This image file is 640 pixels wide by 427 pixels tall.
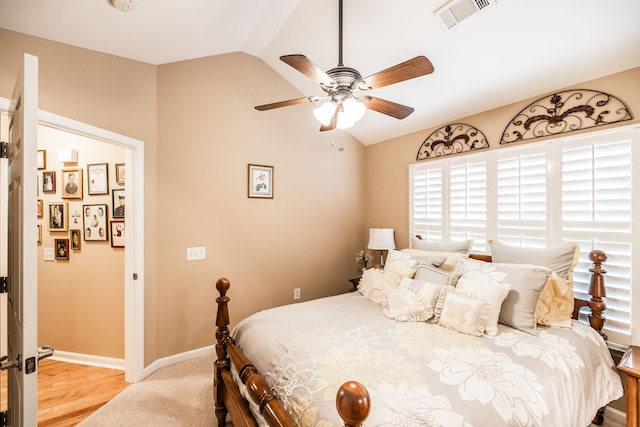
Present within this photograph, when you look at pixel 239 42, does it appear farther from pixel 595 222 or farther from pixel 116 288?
pixel 595 222

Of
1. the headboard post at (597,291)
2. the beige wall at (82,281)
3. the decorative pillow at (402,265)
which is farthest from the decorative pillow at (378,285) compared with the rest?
the beige wall at (82,281)

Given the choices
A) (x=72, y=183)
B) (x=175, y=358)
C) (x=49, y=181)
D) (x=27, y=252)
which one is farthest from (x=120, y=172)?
(x=27, y=252)

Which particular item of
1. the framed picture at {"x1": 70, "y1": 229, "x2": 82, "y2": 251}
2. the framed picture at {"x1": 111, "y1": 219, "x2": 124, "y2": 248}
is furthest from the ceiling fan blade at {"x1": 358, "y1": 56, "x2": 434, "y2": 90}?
the framed picture at {"x1": 70, "y1": 229, "x2": 82, "y2": 251}

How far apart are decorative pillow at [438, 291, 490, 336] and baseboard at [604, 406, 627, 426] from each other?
1.25 meters

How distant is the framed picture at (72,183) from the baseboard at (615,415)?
481 centimetres

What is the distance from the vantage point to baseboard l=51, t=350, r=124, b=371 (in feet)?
8.78

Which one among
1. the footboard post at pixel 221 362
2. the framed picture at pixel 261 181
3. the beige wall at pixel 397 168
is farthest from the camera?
the framed picture at pixel 261 181

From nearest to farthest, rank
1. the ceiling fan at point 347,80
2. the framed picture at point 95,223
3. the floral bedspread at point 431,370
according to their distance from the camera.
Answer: the floral bedspread at point 431,370
the ceiling fan at point 347,80
the framed picture at point 95,223

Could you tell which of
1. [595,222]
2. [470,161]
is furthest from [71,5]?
[595,222]

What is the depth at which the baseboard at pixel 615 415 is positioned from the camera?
6.22 ft

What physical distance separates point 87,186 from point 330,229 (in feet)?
8.83

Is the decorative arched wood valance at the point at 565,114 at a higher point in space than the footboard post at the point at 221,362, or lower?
higher

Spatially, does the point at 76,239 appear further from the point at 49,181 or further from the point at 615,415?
the point at 615,415

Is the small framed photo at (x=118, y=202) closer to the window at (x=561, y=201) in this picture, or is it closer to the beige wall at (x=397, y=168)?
the beige wall at (x=397, y=168)
